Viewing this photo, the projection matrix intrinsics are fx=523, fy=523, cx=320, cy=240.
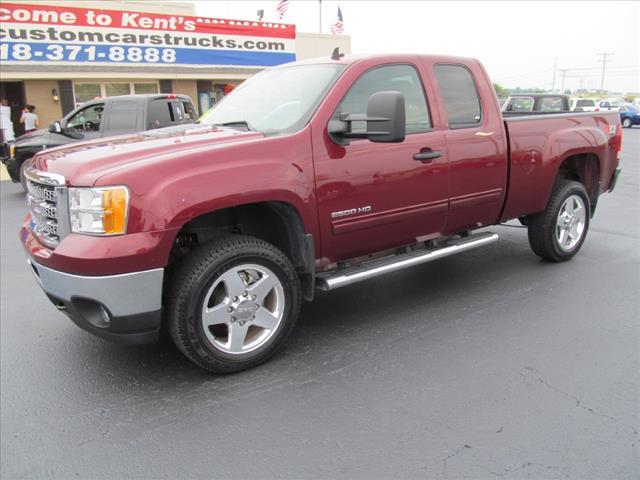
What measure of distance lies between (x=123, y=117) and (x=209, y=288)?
7990 mm

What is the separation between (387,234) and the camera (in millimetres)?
3965

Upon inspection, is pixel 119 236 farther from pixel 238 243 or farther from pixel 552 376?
pixel 552 376

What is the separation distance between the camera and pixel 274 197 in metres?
3.27

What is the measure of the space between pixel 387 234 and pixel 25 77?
707 inches

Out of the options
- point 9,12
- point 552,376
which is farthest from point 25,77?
point 552,376

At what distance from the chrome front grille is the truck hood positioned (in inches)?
2.6

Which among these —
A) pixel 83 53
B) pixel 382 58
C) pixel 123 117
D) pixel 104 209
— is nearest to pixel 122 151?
pixel 104 209

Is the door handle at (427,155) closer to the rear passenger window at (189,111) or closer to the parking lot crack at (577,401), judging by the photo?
the parking lot crack at (577,401)

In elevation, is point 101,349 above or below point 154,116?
below

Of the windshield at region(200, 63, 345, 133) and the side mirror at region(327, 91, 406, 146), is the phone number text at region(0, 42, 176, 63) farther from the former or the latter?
the side mirror at region(327, 91, 406, 146)

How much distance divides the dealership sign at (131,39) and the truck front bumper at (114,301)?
17540mm

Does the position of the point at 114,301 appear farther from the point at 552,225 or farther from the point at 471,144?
the point at 552,225

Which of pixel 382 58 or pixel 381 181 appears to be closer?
pixel 381 181

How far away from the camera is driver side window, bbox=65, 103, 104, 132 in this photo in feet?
34.2
